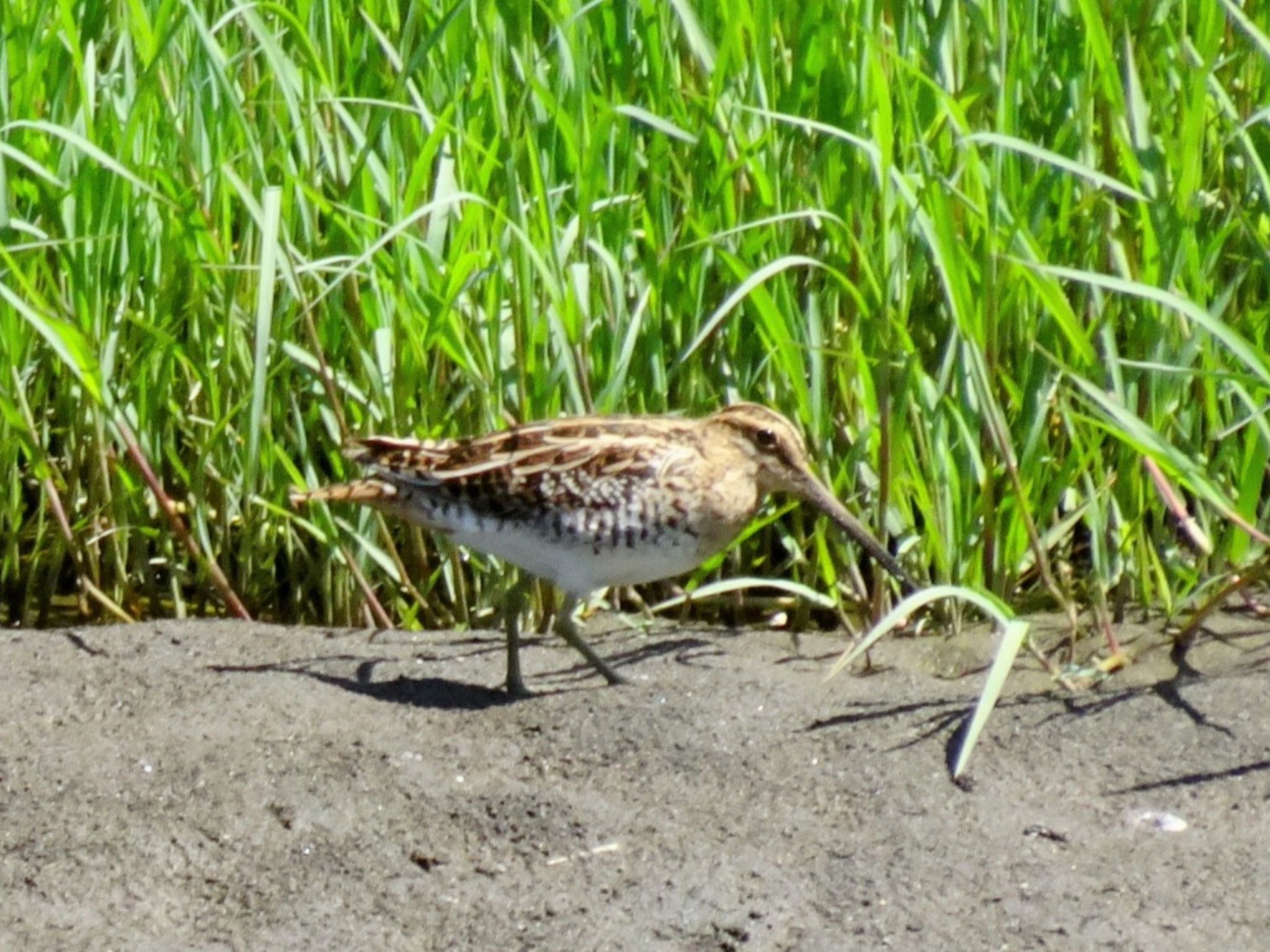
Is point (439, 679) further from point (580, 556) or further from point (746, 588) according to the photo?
point (746, 588)

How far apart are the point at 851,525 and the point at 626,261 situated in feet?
2.28

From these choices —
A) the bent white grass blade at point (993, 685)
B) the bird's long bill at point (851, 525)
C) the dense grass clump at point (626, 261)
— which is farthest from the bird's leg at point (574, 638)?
the bent white grass blade at point (993, 685)

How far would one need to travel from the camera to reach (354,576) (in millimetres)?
4383

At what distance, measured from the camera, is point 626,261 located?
4246mm

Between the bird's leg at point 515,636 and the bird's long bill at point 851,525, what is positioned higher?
the bird's long bill at point 851,525

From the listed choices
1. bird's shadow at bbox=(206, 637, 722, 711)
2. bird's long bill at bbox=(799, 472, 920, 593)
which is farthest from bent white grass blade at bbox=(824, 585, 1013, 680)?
bird's shadow at bbox=(206, 637, 722, 711)

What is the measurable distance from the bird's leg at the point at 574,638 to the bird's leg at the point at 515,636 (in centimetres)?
8

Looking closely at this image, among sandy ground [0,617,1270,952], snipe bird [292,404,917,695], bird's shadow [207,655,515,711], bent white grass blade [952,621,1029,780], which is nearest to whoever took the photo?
sandy ground [0,617,1270,952]

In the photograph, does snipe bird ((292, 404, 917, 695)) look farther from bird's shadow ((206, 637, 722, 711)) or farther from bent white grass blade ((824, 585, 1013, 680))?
bent white grass blade ((824, 585, 1013, 680))

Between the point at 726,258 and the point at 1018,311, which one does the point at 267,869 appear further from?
the point at 1018,311

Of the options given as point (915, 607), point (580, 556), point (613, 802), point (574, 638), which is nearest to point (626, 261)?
point (580, 556)

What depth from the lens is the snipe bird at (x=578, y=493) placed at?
3.99 metres

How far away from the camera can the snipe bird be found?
13.1ft

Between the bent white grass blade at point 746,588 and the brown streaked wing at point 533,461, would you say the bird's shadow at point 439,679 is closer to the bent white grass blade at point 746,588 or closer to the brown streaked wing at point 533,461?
the bent white grass blade at point 746,588
